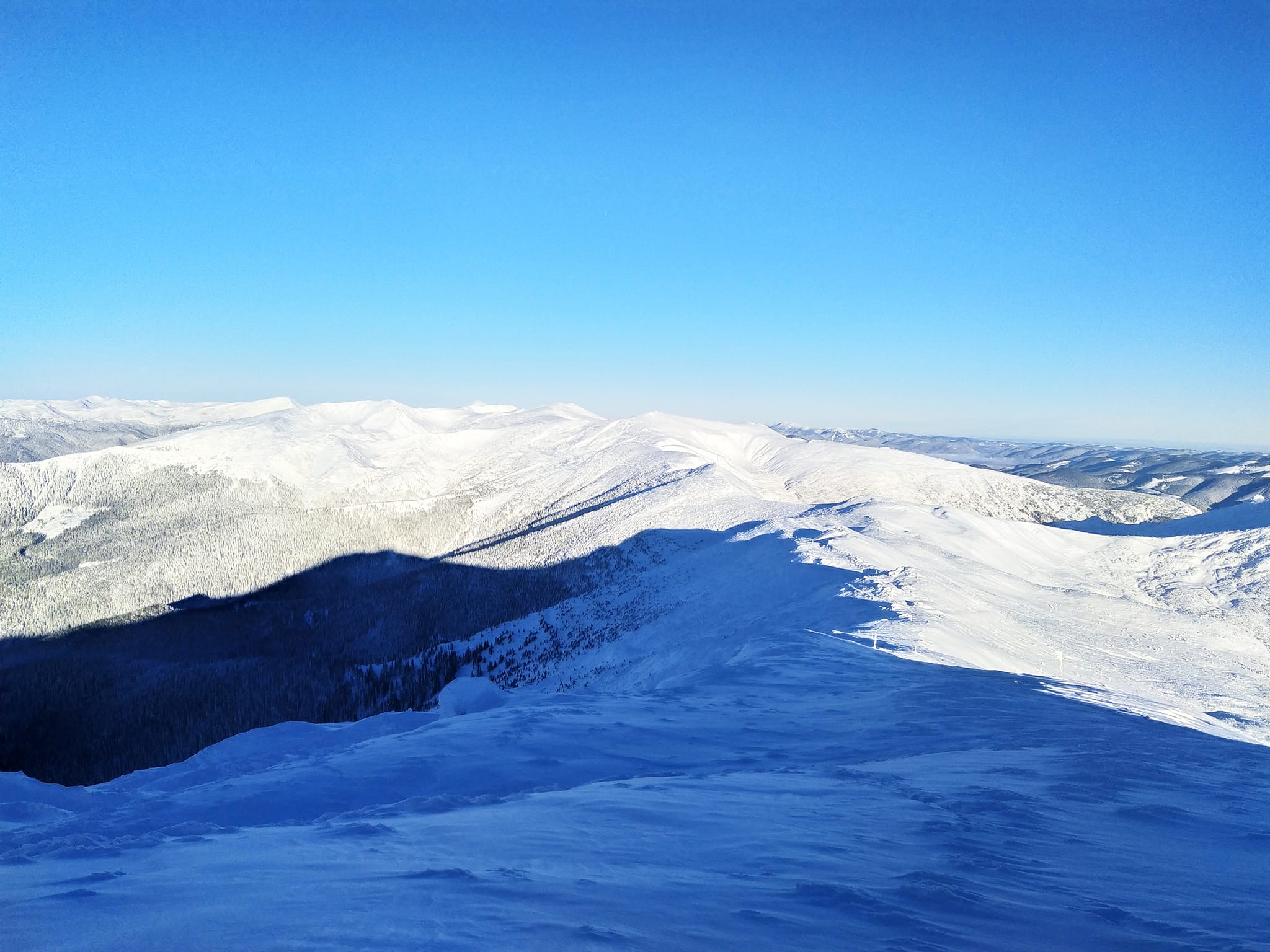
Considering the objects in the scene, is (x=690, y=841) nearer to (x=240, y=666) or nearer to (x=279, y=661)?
(x=279, y=661)

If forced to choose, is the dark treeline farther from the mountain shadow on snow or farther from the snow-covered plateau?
the snow-covered plateau

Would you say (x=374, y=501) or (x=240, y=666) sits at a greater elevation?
(x=374, y=501)

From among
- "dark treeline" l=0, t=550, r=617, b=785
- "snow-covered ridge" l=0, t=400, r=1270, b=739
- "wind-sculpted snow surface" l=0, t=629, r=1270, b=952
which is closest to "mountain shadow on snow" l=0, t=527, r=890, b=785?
"dark treeline" l=0, t=550, r=617, b=785

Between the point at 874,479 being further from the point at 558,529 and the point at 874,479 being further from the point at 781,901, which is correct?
the point at 781,901

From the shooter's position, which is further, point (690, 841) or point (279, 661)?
point (279, 661)

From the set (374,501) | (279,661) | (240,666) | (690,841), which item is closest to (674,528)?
(279,661)

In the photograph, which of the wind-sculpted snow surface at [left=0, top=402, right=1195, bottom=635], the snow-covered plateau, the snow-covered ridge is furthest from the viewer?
the wind-sculpted snow surface at [left=0, top=402, right=1195, bottom=635]

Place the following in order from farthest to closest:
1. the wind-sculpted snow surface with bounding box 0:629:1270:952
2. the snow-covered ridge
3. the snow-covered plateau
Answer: the snow-covered ridge → the snow-covered plateau → the wind-sculpted snow surface with bounding box 0:629:1270:952
